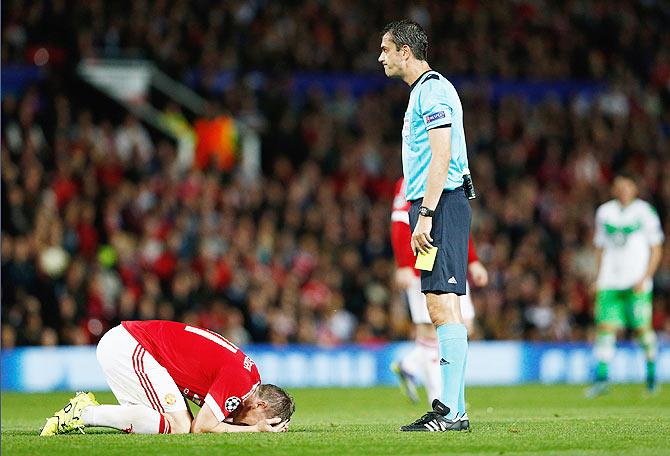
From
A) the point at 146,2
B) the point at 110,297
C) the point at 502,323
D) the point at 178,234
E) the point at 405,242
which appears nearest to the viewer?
the point at 405,242

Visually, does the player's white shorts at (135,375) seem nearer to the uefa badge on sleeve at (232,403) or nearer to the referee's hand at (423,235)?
the uefa badge on sleeve at (232,403)

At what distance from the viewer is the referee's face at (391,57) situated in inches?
329

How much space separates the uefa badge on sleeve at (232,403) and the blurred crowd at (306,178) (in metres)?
9.60

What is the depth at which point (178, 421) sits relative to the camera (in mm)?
8094

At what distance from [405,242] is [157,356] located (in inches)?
163

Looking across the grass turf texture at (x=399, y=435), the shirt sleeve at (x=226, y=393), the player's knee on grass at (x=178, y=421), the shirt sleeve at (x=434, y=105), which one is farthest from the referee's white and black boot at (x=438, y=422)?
the shirt sleeve at (x=434, y=105)

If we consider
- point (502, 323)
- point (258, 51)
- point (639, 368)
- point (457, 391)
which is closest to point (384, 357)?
point (502, 323)

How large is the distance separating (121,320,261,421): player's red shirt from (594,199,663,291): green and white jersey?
26.0 feet

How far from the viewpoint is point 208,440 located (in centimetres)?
756

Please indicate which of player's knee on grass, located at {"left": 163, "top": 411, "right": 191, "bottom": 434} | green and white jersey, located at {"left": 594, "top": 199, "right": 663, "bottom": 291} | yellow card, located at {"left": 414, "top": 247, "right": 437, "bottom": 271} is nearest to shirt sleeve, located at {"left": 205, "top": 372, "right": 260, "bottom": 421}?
player's knee on grass, located at {"left": 163, "top": 411, "right": 191, "bottom": 434}

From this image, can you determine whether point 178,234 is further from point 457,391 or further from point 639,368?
point 457,391

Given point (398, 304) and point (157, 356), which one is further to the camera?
point (398, 304)

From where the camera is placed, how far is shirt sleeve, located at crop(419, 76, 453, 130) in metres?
8.12

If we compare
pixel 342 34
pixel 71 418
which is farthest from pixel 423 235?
pixel 342 34
